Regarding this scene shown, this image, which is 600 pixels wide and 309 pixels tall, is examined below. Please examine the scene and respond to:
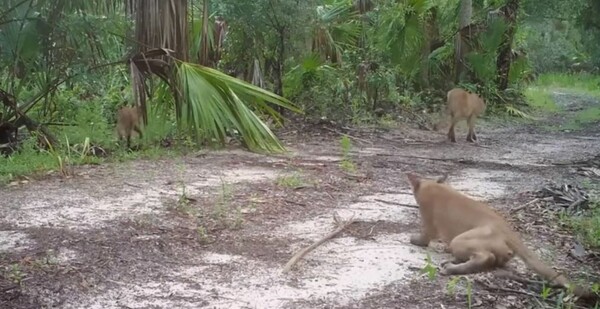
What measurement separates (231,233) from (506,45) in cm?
1300

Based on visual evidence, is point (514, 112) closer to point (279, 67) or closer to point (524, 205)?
point (279, 67)

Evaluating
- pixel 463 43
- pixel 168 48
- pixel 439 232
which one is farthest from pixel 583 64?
pixel 439 232

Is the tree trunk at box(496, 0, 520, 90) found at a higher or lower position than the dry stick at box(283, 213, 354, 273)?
higher

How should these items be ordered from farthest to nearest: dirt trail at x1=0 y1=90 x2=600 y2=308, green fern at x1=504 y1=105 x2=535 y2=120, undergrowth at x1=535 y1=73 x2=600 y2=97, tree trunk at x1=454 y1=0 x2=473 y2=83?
undergrowth at x1=535 y1=73 x2=600 y2=97, green fern at x1=504 y1=105 x2=535 y2=120, tree trunk at x1=454 y1=0 x2=473 y2=83, dirt trail at x1=0 y1=90 x2=600 y2=308

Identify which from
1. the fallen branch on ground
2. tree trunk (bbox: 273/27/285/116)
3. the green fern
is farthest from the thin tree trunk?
the green fern

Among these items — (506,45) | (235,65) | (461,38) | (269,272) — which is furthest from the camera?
(506,45)

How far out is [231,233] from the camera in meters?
5.88

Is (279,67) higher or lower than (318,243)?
higher

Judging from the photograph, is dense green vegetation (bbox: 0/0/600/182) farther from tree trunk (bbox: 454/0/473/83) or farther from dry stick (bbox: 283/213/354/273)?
dry stick (bbox: 283/213/354/273)

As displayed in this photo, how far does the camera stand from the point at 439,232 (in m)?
5.55

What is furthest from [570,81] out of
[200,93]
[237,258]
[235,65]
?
[237,258]

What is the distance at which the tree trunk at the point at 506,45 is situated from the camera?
16641 mm

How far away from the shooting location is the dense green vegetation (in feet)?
29.1

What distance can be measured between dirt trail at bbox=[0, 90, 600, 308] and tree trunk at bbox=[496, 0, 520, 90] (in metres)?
7.52
